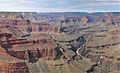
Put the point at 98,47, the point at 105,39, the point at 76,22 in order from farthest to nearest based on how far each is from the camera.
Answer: the point at 76,22
the point at 105,39
the point at 98,47

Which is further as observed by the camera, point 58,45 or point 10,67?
point 58,45

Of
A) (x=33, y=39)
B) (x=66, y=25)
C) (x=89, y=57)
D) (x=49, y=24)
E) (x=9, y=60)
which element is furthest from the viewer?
(x=66, y=25)

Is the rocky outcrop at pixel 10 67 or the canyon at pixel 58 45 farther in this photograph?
the canyon at pixel 58 45

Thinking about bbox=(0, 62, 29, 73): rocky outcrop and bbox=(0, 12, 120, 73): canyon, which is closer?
bbox=(0, 62, 29, 73): rocky outcrop

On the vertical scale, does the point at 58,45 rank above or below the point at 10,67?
below

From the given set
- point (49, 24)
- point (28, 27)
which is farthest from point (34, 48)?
point (49, 24)

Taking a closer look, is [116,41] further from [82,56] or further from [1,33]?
[1,33]

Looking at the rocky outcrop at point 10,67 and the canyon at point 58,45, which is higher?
the rocky outcrop at point 10,67

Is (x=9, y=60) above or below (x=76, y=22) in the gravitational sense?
above

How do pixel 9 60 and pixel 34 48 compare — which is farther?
pixel 34 48

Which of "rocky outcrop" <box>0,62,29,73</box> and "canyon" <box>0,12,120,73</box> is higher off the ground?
"rocky outcrop" <box>0,62,29,73</box>
